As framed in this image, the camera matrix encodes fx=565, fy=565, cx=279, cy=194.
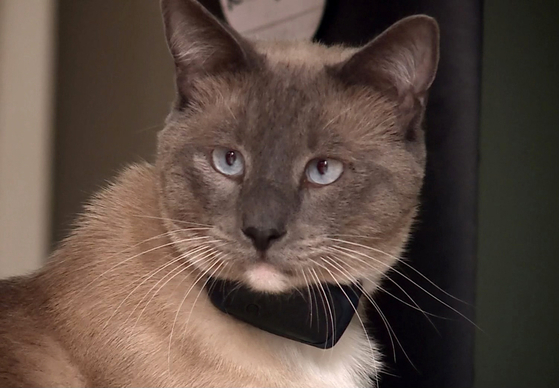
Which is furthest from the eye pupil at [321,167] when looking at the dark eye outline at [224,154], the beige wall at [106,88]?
the beige wall at [106,88]

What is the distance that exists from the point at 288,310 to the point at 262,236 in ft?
0.65

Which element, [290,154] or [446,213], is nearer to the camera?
[290,154]

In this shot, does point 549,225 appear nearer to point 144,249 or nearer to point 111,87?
point 144,249

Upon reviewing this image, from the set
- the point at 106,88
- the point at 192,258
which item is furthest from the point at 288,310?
the point at 106,88

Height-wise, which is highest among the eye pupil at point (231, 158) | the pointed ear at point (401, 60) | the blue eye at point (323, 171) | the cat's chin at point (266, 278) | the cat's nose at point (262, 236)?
the pointed ear at point (401, 60)

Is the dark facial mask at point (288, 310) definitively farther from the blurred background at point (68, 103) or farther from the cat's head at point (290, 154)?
the blurred background at point (68, 103)

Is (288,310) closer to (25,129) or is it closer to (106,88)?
(106,88)

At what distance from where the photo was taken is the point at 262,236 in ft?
3.17

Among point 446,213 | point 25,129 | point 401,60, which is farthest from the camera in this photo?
point 25,129

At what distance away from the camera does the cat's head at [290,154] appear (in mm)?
Result: 1004

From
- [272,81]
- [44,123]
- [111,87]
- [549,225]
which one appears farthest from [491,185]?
[44,123]

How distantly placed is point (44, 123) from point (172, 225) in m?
1.18

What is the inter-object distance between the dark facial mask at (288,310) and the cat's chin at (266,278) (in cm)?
4

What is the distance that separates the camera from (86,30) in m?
2.00
